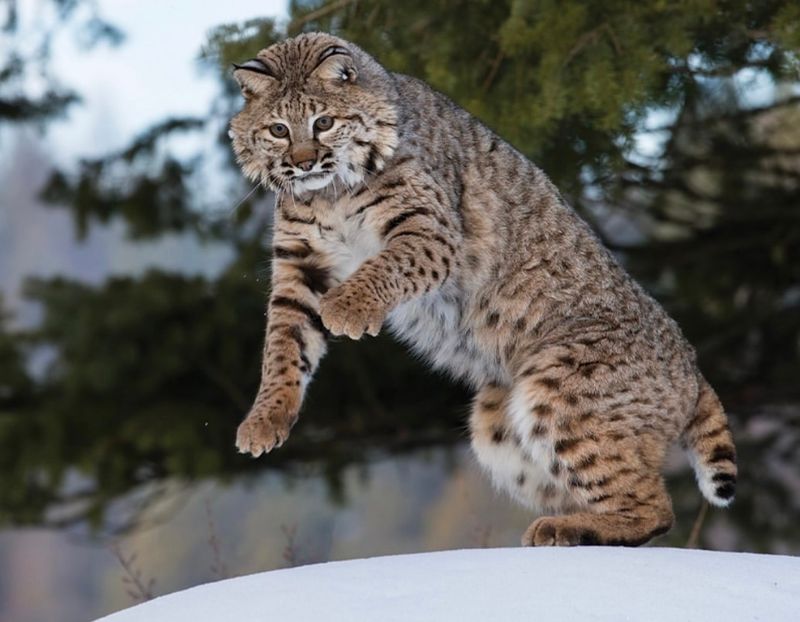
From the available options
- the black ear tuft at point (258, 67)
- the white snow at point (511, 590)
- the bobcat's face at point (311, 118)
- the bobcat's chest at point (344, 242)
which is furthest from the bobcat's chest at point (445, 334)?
the white snow at point (511, 590)

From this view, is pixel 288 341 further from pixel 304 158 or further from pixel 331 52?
pixel 331 52

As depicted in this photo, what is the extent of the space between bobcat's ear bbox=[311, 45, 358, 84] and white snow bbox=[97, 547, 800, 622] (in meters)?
1.51

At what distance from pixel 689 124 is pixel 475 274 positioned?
311 cm

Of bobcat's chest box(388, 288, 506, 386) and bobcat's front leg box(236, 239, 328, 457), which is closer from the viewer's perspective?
bobcat's front leg box(236, 239, 328, 457)

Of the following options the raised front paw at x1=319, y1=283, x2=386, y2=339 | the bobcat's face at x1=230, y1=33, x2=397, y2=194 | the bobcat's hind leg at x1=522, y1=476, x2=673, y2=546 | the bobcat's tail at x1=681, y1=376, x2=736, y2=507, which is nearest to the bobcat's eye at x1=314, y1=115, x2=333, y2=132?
the bobcat's face at x1=230, y1=33, x2=397, y2=194

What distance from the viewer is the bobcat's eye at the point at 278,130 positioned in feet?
13.3

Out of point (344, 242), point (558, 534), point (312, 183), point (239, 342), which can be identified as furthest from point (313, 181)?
point (239, 342)

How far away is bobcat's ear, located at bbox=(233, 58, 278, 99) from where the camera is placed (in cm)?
411

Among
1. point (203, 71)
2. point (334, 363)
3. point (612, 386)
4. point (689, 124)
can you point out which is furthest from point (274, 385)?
point (334, 363)

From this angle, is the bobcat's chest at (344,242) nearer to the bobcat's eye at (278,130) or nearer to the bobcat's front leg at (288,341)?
the bobcat's front leg at (288,341)

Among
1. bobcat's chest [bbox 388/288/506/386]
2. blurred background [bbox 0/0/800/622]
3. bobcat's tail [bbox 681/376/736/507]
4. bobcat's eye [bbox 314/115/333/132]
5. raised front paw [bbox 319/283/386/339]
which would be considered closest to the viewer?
raised front paw [bbox 319/283/386/339]

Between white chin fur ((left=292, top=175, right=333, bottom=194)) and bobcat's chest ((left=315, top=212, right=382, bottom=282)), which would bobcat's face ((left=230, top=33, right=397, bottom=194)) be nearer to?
white chin fur ((left=292, top=175, right=333, bottom=194))

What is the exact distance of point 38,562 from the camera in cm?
3072

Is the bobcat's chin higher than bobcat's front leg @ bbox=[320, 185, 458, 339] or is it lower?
higher
